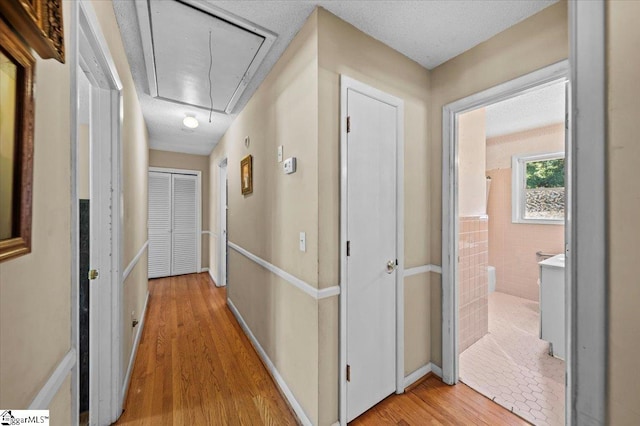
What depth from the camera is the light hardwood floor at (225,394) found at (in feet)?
5.32

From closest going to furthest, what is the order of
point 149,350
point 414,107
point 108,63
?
point 108,63
point 414,107
point 149,350

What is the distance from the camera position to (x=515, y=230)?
3.93m

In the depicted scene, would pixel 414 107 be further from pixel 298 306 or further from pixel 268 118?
pixel 298 306

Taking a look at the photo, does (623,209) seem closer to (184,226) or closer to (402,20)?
(402,20)

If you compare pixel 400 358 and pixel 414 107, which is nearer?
pixel 400 358

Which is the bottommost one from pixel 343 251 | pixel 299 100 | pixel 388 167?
pixel 343 251

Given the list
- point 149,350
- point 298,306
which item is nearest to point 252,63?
point 298,306

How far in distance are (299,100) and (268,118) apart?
60cm

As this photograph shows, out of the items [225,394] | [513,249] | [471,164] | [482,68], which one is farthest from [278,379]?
[513,249]

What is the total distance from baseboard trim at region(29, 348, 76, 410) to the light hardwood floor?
3.74 feet

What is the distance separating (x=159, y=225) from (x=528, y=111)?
5.98 m

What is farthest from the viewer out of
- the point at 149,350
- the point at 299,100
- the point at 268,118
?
the point at 149,350

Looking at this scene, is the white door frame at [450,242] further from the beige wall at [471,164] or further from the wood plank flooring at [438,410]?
the beige wall at [471,164]

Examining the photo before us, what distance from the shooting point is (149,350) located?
239 centimetres
